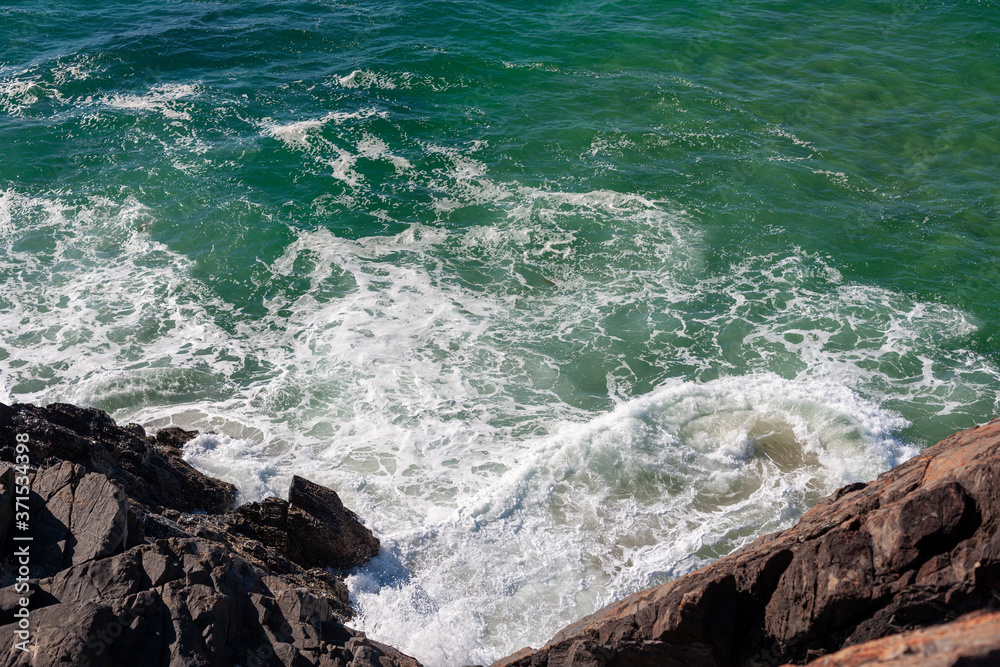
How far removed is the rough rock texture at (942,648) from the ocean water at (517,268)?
8743 mm

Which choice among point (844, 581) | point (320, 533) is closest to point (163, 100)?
point (320, 533)

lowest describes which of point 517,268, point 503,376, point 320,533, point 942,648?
point 320,533

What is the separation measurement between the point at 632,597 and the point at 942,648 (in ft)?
19.3

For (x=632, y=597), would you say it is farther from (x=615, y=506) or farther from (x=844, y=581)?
(x=615, y=506)

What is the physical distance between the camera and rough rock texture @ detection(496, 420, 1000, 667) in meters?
7.67

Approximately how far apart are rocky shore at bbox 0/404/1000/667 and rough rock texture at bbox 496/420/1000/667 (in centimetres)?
2

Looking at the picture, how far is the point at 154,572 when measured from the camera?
10.4m

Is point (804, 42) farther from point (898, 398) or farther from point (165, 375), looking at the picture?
point (165, 375)

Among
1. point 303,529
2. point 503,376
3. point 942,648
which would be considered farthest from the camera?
point 503,376

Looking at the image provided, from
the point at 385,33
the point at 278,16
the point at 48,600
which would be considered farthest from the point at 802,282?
the point at 278,16

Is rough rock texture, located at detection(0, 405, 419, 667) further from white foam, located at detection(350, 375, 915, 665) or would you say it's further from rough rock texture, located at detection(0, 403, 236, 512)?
white foam, located at detection(350, 375, 915, 665)

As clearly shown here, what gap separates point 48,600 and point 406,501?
324 inches

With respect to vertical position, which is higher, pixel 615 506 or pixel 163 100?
pixel 163 100

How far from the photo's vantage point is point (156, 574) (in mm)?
10359
